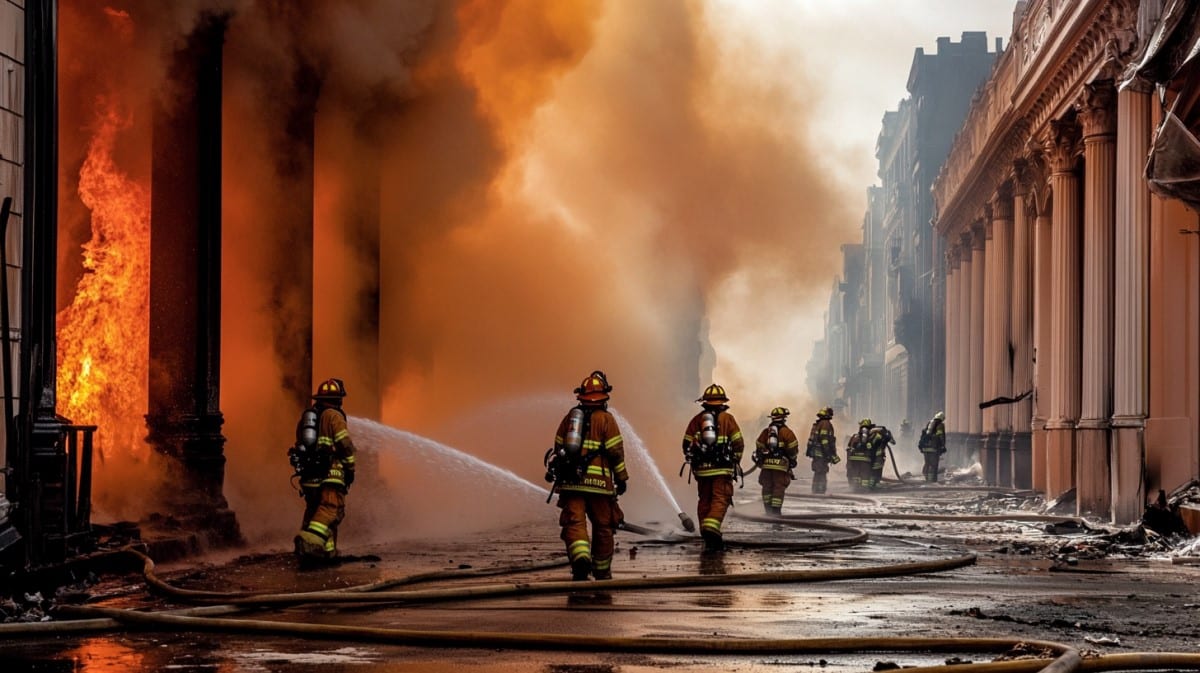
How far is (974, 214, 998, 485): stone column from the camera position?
35562 mm

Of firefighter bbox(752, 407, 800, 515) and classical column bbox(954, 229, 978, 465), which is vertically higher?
classical column bbox(954, 229, 978, 465)

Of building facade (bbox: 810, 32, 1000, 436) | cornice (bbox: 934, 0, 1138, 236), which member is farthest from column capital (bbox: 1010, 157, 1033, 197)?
building facade (bbox: 810, 32, 1000, 436)

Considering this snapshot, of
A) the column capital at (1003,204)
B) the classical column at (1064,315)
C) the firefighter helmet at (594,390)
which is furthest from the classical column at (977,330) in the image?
the firefighter helmet at (594,390)

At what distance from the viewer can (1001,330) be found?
3469 centimetres

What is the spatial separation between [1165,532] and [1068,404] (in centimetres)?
899

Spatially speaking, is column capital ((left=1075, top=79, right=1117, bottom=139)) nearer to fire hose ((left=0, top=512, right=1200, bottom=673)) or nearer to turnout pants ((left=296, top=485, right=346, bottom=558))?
turnout pants ((left=296, top=485, right=346, bottom=558))

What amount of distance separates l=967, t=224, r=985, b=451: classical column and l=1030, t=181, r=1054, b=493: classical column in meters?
10.2

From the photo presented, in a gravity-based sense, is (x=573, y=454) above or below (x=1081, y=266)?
below

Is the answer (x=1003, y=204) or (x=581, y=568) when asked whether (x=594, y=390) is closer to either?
(x=581, y=568)

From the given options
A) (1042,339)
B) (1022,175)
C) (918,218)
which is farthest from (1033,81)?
(918,218)

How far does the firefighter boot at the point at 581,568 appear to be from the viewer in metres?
11.2

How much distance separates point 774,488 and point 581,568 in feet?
34.5

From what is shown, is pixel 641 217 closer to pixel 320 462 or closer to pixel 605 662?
pixel 320 462

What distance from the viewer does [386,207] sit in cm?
2367
